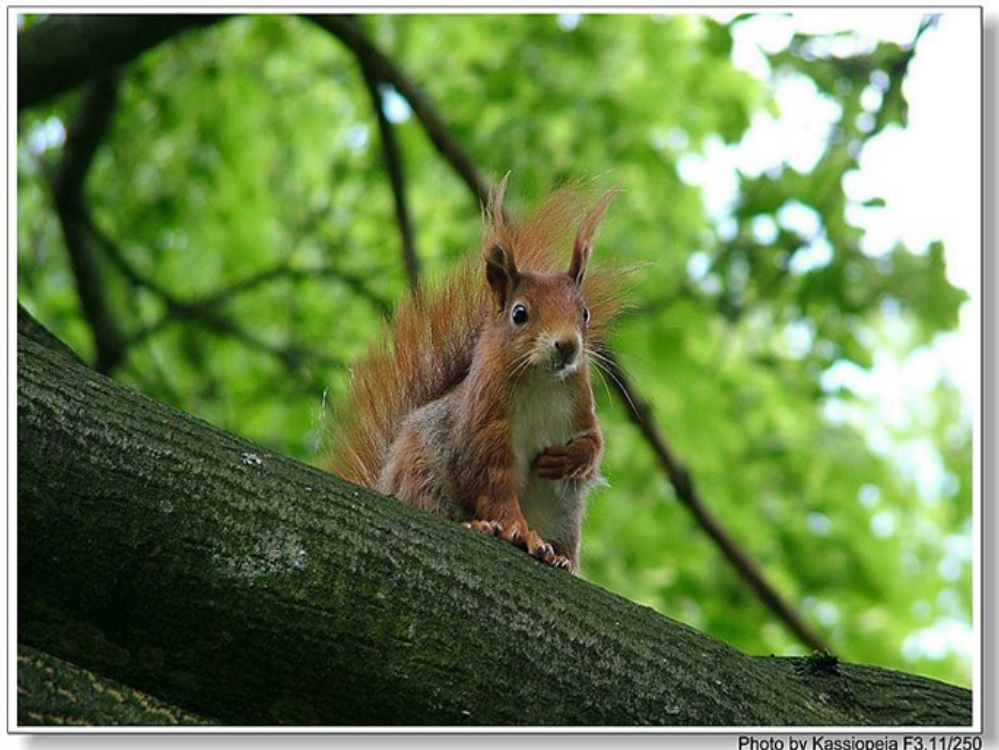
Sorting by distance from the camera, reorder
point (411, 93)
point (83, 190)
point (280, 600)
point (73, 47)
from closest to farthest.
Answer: point (280, 600) → point (73, 47) → point (411, 93) → point (83, 190)

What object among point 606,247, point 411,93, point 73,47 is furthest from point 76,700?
point 606,247

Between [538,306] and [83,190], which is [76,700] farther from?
[83,190]

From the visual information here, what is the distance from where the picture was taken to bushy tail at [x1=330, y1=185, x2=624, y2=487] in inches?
104

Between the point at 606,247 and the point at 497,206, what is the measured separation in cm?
185

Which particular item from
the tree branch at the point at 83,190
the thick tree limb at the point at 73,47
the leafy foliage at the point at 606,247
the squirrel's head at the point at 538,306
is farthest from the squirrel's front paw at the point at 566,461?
the tree branch at the point at 83,190

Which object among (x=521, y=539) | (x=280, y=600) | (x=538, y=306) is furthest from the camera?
(x=538, y=306)

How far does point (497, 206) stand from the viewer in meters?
2.35

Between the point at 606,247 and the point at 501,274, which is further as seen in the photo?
the point at 606,247

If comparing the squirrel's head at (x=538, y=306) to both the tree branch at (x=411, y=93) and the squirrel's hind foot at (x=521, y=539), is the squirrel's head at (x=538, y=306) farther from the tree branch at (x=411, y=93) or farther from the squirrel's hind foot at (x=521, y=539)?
the tree branch at (x=411, y=93)

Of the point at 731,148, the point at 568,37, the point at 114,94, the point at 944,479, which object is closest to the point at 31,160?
the point at 114,94

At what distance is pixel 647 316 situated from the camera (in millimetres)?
4684

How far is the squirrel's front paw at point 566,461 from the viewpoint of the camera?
2.39 meters

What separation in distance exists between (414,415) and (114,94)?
2020 mm

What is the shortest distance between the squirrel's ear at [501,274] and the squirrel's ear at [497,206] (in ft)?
0.17
